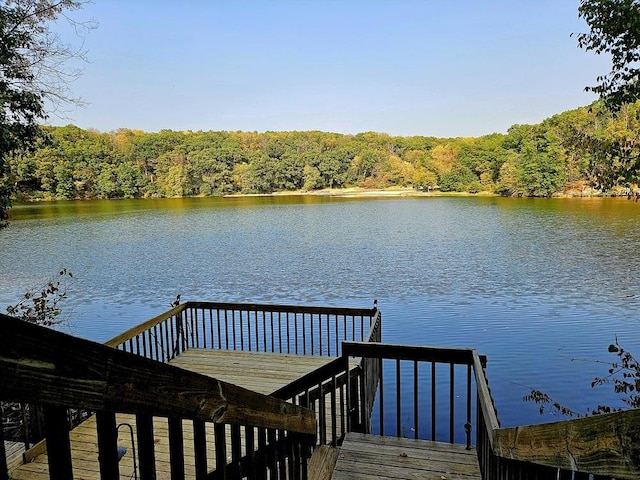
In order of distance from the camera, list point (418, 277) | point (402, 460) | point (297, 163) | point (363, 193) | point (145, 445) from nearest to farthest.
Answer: point (145, 445), point (402, 460), point (418, 277), point (363, 193), point (297, 163)

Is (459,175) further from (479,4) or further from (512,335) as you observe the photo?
(512,335)

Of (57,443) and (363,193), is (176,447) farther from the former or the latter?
(363,193)

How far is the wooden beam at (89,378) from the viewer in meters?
0.56

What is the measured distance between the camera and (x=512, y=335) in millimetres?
9492

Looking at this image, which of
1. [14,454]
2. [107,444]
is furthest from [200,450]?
[14,454]

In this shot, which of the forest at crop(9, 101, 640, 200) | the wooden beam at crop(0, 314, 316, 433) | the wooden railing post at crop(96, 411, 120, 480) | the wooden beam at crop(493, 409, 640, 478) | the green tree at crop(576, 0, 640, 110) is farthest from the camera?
the forest at crop(9, 101, 640, 200)

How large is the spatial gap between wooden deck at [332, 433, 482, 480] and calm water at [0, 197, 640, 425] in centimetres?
340

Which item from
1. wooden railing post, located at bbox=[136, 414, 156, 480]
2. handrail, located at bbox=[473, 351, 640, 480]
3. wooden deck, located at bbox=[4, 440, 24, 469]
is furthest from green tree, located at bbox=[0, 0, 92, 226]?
handrail, located at bbox=[473, 351, 640, 480]

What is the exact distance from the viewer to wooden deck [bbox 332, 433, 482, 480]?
3318 mm

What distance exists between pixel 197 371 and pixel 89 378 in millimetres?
6158

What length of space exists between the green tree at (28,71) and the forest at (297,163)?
150ft

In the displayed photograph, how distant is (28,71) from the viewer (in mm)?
6699

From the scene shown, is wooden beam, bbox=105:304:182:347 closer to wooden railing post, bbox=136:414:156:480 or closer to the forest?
wooden railing post, bbox=136:414:156:480

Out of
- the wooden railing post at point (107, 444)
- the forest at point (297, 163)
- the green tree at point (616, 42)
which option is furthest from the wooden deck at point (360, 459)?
the forest at point (297, 163)
